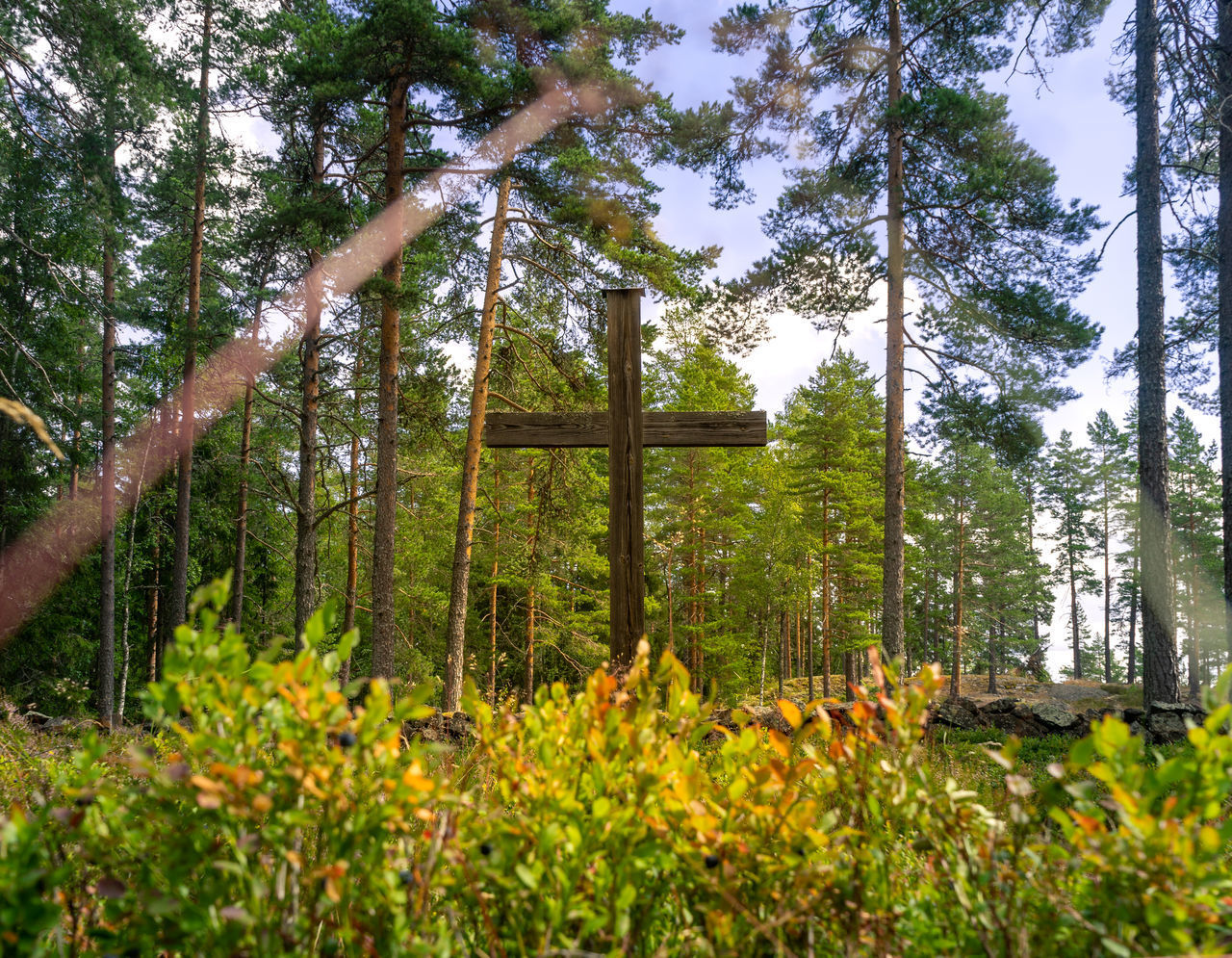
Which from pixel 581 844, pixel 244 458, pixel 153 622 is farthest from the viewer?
pixel 153 622

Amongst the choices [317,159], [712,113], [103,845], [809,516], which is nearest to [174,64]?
[317,159]

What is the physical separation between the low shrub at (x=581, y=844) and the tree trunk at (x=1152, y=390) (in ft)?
29.4

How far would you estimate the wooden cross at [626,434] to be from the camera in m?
2.91

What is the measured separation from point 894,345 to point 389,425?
299 inches

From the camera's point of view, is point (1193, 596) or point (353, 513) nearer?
point (353, 513)

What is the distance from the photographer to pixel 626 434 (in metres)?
3.05

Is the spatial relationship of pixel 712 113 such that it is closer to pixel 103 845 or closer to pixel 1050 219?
pixel 1050 219

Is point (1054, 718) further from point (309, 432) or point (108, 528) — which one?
point (108, 528)

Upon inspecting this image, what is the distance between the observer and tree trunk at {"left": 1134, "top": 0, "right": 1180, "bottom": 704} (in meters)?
8.13

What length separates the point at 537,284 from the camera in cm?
1096

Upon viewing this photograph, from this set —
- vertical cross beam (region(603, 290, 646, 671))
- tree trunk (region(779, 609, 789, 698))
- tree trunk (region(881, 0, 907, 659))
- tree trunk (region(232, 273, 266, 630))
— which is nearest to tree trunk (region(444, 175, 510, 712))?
tree trunk (region(232, 273, 266, 630))

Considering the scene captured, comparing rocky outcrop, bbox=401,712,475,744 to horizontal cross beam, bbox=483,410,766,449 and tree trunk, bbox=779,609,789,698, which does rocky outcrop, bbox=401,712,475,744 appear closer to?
horizontal cross beam, bbox=483,410,766,449

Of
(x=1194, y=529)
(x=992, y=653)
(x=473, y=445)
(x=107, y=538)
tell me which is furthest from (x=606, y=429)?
(x=1194, y=529)

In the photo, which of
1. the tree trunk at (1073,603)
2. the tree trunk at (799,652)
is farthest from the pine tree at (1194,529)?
the tree trunk at (799,652)
